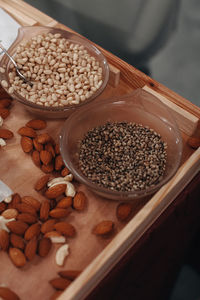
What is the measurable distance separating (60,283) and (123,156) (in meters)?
0.27

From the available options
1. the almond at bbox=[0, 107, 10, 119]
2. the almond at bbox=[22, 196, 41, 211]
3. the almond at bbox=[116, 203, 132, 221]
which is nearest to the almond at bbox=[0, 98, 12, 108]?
the almond at bbox=[0, 107, 10, 119]

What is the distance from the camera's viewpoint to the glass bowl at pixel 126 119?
2.15ft

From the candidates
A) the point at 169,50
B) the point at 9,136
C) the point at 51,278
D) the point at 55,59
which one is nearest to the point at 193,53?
the point at 169,50

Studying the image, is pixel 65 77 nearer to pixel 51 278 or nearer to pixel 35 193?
pixel 35 193

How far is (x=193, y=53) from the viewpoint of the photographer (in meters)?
1.04

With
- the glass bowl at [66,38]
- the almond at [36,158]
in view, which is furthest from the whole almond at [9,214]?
the glass bowl at [66,38]

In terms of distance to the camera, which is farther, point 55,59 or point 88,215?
point 55,59

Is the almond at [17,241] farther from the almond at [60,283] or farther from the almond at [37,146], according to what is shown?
the almond at [37,146]

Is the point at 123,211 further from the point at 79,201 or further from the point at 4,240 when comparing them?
the point at 4,240

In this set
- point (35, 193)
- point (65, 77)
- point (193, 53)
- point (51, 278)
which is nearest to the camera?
point (51, 278)

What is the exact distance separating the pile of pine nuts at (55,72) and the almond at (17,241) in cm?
28

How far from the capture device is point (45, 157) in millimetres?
669

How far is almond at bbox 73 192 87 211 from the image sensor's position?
2.04 ft

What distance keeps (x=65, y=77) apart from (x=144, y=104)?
0.63 feet
